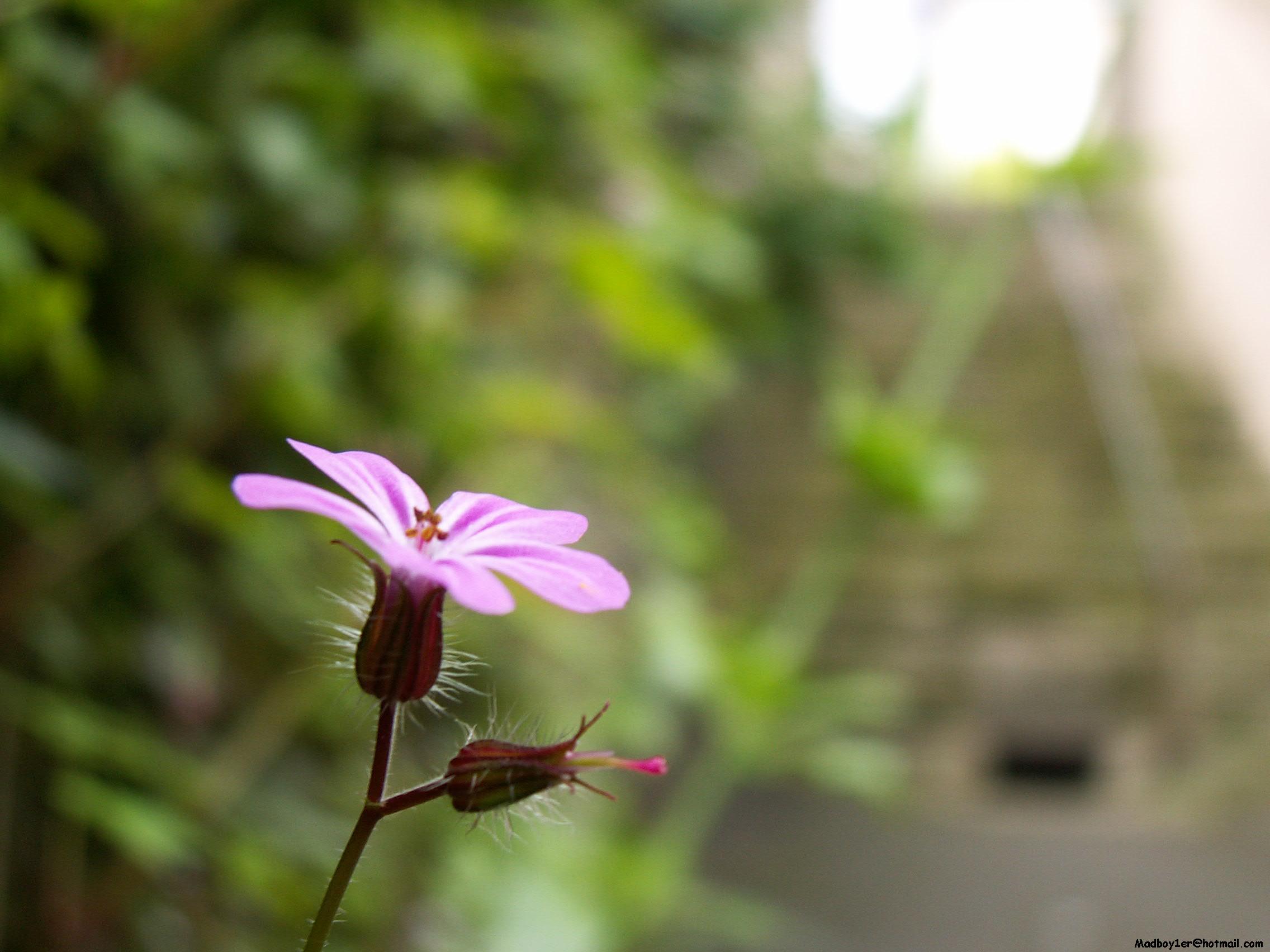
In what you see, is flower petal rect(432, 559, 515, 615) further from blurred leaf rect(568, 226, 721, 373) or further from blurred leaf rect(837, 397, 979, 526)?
blurred leaf rect(837, 397, 979, 526)

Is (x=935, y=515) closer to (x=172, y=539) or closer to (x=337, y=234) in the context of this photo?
(x=337, y=234)

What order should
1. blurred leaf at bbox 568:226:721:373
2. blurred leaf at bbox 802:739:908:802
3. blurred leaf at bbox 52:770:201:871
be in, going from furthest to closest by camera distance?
blurred leaf at bbox 802:739:908:802
blurred leaf at bbox 568:226:721:373
blurred leaf at bbox 52:770:201:871

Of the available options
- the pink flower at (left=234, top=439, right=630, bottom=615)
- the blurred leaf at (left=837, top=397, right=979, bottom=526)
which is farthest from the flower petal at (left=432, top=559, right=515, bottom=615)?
the blurred leaf at (left=837, top=397, right=979, bottom=526)

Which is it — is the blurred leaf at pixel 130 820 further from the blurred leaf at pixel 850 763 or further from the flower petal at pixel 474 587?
the blurred leaf at pixel 850 763

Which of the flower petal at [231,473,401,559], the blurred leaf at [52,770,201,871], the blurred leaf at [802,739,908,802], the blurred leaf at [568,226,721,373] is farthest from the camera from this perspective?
the blurred leaf at [802,739,908,802]

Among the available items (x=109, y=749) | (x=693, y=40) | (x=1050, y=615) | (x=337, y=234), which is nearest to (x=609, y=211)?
(x=337, y=234)

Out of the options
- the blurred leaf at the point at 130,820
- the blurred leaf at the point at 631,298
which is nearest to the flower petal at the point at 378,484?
the blurred leaf at the point at 130,820
